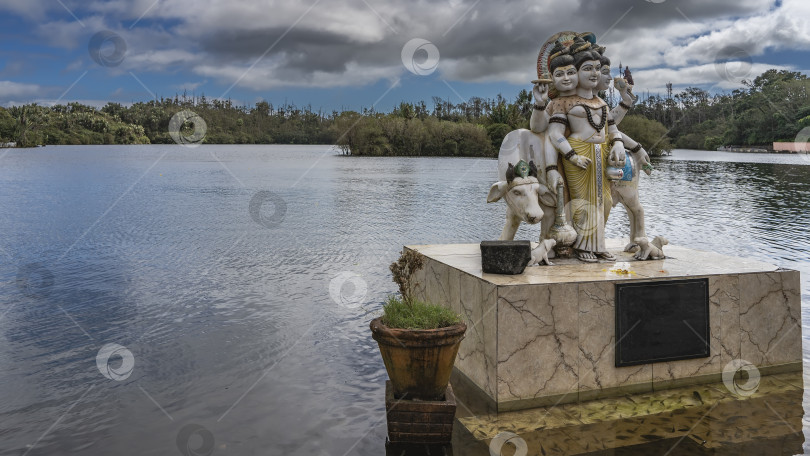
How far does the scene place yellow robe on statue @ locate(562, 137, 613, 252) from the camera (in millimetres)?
6344

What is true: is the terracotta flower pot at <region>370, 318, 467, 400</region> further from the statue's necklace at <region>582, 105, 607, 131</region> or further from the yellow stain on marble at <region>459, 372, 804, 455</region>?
the statue's necklace at <region>582, 105, 607, 131</region>

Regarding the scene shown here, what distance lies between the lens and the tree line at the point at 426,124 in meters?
69.9

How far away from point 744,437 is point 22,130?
106m

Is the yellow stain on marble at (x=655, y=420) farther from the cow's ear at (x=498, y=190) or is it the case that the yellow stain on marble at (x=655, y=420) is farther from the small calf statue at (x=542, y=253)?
the cow's ear at (x=498, y=190)

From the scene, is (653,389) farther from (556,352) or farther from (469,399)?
(469,399)

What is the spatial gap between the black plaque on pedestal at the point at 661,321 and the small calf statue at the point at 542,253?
97cm

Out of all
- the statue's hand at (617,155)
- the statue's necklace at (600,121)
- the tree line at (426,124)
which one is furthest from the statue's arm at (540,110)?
the tree line at (426,124)

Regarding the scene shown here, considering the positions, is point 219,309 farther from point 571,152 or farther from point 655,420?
point 655,420

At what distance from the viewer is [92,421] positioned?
16.6 feet

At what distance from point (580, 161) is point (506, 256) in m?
1.50

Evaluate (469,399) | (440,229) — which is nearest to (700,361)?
(469,399)

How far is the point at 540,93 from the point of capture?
6.09 metres

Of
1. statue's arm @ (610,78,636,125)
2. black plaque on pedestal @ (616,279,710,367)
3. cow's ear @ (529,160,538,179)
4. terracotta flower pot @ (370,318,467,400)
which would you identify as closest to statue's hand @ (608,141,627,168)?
statue's arm @ (610,78,636,125)

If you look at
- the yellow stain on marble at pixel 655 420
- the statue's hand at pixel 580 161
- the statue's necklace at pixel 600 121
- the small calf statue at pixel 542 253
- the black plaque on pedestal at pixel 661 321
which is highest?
the statue's necklace at pixel 600 121
